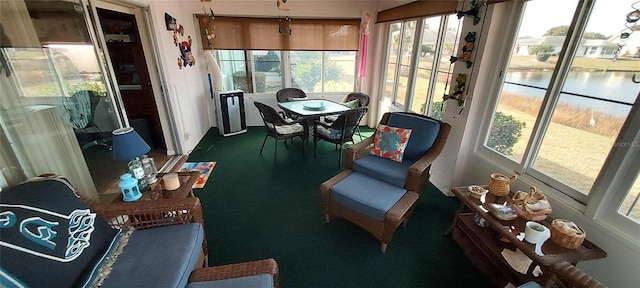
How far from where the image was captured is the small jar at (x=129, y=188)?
1.55 meters

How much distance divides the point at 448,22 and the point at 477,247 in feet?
7.80

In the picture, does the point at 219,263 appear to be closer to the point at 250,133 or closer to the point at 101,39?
the point at 101,39

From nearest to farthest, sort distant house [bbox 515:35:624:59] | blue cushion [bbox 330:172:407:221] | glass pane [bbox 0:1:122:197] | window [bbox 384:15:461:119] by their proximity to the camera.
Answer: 1. glass pane [bbox 0:1:122:197]
2. distant house [bbox 515:35:624:59]
3. blue cushion [bbox 330:172:407:221]
4. window [bbox 384:15:461:119]

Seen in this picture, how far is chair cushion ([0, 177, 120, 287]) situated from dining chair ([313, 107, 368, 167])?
2.45m

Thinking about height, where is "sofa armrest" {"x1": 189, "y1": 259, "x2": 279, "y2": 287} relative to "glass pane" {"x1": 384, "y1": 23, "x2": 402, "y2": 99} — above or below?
below

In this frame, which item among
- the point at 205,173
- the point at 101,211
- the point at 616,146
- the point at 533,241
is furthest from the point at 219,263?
the point at 616,146

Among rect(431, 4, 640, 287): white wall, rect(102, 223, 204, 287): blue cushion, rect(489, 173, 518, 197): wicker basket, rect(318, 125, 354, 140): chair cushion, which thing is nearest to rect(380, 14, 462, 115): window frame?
rect(431, 4, 640, 287): white wall

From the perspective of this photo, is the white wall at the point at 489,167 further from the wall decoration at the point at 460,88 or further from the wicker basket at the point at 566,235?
the wicker basket at the point at 566,235

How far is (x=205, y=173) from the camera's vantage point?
306 centimetres

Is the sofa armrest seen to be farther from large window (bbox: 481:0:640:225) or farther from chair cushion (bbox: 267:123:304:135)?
chair cushion (bbox: 267:123:304:135)

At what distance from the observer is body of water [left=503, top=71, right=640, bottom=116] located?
55.8 inches

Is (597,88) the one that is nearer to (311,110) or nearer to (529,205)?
(529,205)

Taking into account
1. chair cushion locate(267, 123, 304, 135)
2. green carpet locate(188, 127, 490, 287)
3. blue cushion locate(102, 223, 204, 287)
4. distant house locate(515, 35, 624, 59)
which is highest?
distant house locate(515, 35, 624, 59)

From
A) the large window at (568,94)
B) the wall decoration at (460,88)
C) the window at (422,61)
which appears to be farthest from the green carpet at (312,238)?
the window at (422,61)
